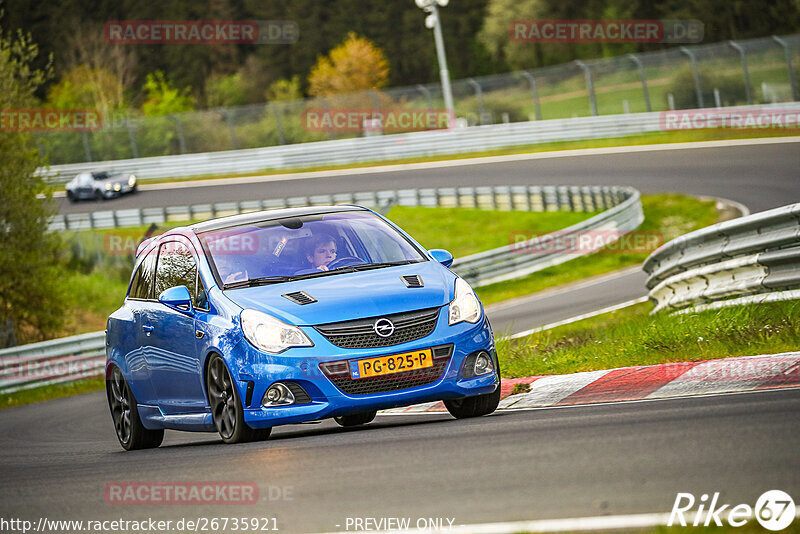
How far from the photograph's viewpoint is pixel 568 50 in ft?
306

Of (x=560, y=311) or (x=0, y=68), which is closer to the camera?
(x=560, y=311)

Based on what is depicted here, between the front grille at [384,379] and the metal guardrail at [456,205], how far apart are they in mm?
14743

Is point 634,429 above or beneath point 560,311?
above

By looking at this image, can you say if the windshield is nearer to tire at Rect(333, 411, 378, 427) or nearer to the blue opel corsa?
the blue opel corsa

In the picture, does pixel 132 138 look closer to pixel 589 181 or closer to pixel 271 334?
pixel 589 181

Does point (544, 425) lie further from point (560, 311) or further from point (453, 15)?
point (453, 15)

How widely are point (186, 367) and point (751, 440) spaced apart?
4410 mm

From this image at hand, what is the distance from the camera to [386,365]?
7.72m

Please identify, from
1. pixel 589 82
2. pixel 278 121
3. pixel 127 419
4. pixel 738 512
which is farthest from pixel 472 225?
pixel 738 512

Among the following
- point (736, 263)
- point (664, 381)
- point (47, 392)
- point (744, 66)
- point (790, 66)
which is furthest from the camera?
point (744, 66)

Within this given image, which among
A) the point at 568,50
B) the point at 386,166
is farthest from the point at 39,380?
the point at 568,50

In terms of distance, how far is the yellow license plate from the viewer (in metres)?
7.69

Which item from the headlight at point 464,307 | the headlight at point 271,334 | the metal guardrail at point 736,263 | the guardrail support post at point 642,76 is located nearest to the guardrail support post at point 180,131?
the guardrail support post at point 642,76

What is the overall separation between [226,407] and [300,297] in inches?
37.3
